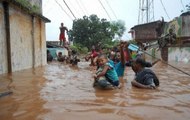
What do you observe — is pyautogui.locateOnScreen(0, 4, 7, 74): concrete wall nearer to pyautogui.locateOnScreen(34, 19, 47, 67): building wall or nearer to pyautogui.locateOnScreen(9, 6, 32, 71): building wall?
pyautogui.locateOnScreen(9, 6, 32, 71): building wall

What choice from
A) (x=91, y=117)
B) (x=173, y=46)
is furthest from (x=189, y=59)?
(x=91, y=117)

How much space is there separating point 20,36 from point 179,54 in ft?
38.2

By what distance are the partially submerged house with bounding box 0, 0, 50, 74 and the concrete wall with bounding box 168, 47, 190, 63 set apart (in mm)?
9233

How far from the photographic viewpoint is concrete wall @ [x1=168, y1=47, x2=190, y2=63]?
19203 millimetres

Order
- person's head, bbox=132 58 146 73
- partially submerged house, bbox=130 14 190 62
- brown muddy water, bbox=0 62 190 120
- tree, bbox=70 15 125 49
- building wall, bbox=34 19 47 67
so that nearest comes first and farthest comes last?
brown muddy water, bbox=0 62 190 120
person's head, bbox=132 58 146 73
building wall, bbox=34 19 47 67
partially submerged house, bbox=130 14 190 62
tree, bbox=70 15 125 49

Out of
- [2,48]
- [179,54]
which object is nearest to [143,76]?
[2,48]

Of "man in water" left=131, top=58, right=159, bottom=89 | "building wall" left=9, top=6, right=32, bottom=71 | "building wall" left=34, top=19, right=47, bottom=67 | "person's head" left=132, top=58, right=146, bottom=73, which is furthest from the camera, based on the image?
"building wall" left=34, top=19, right=47, bottom=67

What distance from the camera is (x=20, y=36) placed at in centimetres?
1307

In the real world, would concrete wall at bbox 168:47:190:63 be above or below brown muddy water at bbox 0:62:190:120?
above

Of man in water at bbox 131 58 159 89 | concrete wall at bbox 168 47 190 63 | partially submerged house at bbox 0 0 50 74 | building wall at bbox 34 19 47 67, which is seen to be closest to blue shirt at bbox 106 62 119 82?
man in water at bbox 131 58 159 89

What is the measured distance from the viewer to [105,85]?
7.09 metres

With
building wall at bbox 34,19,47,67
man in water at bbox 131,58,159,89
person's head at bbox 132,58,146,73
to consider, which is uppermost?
building wall at bbox 34,19,47,67

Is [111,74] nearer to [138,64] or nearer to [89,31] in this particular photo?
[138,64]

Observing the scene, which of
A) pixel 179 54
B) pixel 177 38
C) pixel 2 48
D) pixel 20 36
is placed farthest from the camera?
pixel 177 38
